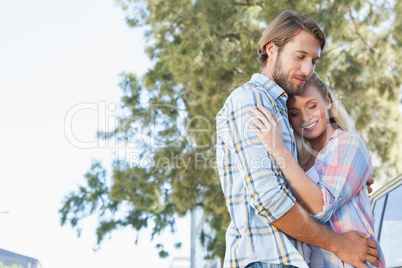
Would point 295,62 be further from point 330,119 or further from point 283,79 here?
point 330,119

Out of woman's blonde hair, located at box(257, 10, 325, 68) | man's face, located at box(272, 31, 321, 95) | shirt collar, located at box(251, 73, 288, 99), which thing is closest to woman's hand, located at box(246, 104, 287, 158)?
shirt collar, located at box(251, 73, 288, 99)

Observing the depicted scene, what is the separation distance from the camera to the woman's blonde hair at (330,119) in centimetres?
244

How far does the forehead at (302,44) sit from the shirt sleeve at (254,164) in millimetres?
327

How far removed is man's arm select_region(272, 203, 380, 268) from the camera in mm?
1867

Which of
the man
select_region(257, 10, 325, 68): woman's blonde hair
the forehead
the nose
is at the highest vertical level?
select_region(257, 10, 325, 68): woman's blonde hair

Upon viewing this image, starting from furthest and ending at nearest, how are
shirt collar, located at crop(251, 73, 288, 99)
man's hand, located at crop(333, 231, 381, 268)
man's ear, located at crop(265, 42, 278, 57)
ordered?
man's ear, located at crop(265, 42, 278, 57), shirt collar, located at crop(251, 73, 288, 99), man's hand, located at crop(333, 231, 381, 268)

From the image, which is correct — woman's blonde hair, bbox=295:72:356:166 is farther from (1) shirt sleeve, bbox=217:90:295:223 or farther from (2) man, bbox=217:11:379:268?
(1) shirt sleeve, bbox=217:90:295:223

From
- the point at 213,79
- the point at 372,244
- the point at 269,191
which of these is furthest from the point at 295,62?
the point at 213,79

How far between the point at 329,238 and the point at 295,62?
0.76m

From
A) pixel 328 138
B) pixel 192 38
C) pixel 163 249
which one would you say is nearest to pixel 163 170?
pixel 163 249

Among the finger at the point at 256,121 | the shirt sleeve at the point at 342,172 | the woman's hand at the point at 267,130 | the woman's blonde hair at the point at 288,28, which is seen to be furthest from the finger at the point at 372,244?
the woman's blonde hair at the point at 288,28

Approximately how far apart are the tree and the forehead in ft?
24.4

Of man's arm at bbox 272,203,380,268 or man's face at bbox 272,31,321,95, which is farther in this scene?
man's face at bbox 272,31,321,95

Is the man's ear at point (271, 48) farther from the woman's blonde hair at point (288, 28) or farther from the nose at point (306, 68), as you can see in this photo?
the nose at point (306, 68)
